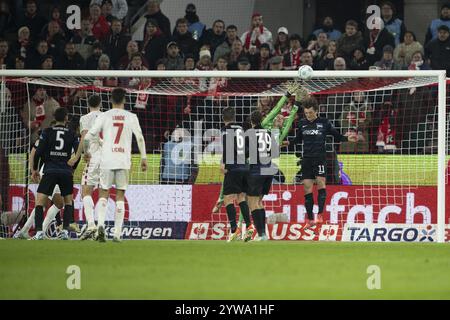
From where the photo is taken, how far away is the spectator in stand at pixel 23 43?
78.1ft

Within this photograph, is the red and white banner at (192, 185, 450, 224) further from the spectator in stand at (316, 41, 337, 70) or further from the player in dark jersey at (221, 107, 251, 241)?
the spectator in stand at (316, 41, 337, 70)

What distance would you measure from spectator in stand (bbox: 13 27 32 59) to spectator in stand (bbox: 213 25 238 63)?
13.5 ft

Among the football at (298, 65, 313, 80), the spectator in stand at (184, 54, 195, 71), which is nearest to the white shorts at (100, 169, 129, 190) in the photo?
the football at (298, 65, 313, 80)

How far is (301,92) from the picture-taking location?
61.1 ft

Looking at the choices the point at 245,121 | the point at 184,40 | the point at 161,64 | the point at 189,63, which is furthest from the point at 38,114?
the point at 184,40

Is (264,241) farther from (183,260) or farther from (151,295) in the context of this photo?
(151,295)

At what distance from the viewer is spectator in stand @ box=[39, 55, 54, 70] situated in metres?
22.3

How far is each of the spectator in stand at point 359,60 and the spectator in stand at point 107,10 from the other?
228 inches

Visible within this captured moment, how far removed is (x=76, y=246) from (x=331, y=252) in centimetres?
335

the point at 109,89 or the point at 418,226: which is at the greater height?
the point at 109,89

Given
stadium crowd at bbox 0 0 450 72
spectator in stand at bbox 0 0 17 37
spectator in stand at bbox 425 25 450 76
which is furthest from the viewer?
spectator in stand at bbox 0 0 17 37

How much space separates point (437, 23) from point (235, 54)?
13.8 ft

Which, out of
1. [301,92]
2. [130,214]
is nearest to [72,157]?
[130,214]

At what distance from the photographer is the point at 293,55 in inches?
873
